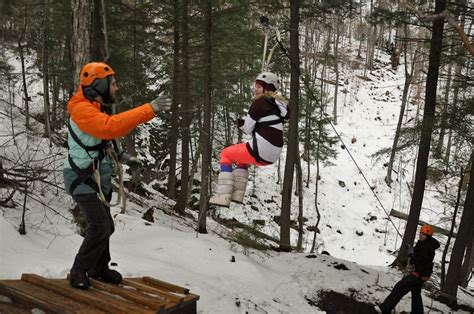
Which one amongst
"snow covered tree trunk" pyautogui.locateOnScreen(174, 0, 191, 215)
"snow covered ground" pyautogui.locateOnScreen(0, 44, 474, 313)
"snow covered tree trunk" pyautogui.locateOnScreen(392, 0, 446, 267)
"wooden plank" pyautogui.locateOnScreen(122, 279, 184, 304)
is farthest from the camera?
"snow covered tree trunk" pyautogui.locateOnScreen(174, 0, 191, 215)

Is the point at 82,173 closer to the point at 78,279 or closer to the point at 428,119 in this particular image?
the point at 78,279

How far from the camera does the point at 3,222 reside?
20.6 feet

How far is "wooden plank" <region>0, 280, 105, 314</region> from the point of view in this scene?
4.04m

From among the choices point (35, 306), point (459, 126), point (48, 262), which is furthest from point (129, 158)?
point (459, 126)

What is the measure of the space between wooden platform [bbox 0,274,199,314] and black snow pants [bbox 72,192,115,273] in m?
0.35

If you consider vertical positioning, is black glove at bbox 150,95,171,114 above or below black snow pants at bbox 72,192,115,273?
above

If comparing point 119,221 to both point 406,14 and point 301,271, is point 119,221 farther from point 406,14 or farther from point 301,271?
point 406,14

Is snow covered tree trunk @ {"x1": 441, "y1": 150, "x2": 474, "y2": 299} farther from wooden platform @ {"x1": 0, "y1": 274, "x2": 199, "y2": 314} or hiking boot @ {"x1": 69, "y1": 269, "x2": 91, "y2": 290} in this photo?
hiking boot @ {"x1": 69, "y1": 269, "x2": 91, "y2": 290}

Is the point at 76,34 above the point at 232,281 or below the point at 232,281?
above

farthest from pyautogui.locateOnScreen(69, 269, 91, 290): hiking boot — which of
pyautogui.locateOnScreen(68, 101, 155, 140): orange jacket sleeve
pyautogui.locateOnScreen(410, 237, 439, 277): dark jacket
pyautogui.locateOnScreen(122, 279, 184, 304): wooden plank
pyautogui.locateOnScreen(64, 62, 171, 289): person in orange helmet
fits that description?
pyautogui.locateOnScreen(410, 237, 439, 277): dark jacket

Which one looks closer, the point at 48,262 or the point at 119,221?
the point at 48,262

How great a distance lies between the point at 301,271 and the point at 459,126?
554cm

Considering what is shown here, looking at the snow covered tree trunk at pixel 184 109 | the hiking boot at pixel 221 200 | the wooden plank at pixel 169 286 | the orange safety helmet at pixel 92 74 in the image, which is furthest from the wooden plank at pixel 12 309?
the snow covered tree trunk at pixel 184 109

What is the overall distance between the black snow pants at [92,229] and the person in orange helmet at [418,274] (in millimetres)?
6509
